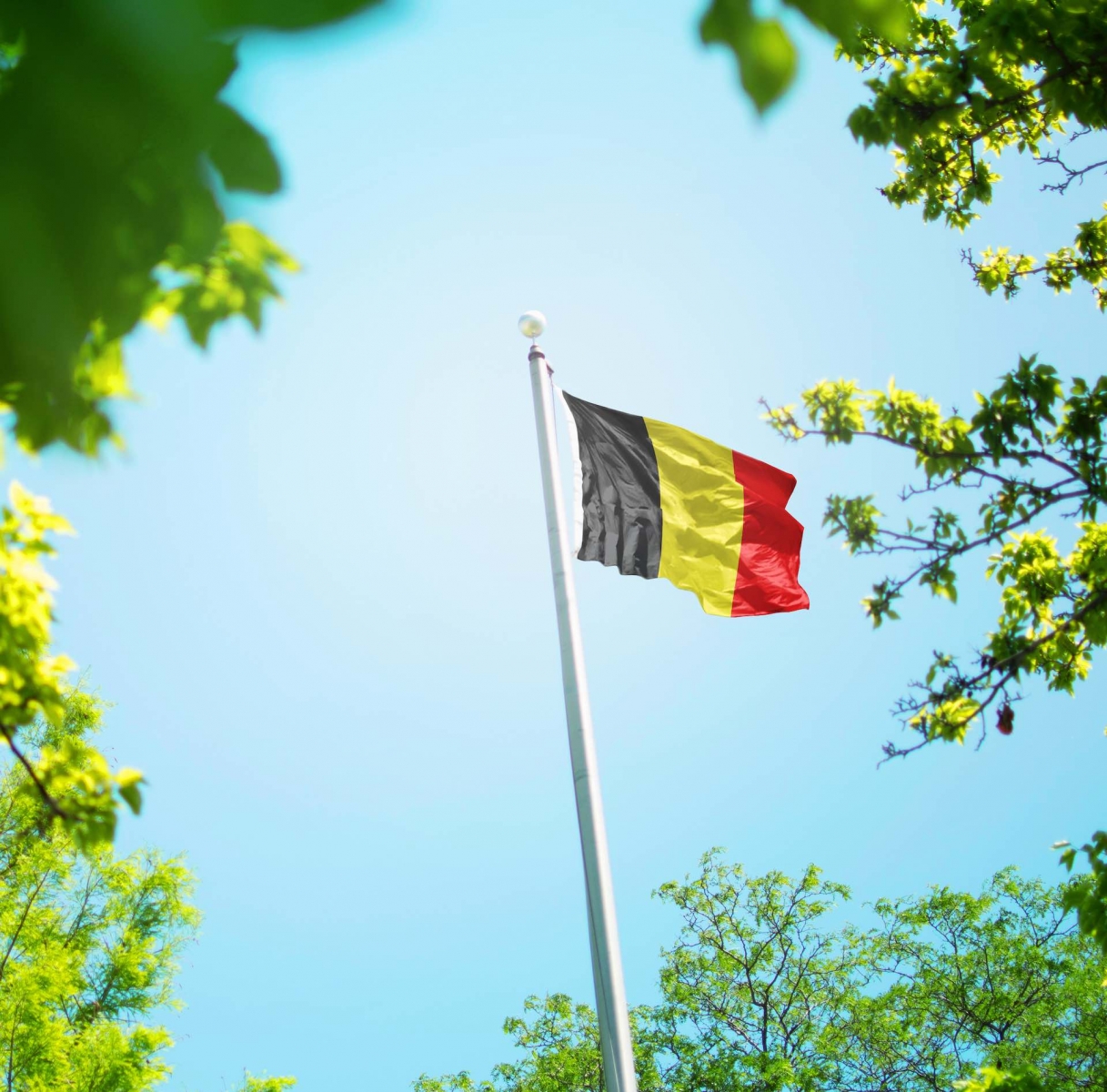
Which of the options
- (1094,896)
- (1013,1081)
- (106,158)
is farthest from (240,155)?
(1013,1081)

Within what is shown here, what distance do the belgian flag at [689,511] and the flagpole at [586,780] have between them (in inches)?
20.0

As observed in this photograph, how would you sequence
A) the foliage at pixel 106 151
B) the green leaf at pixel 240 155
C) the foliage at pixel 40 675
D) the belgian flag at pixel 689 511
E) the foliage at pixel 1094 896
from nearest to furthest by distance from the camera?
the foliage at pixel 106 151 < the green leaf at pixel 240 155 < the foliage at pixel 40 675 < the foliage at pixel 1094 896 < the belgian flag at pixel 689 511

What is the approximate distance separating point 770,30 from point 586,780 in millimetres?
5859

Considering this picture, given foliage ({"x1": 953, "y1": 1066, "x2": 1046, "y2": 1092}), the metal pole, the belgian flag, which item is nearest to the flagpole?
the metal pole

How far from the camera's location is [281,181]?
1.57m

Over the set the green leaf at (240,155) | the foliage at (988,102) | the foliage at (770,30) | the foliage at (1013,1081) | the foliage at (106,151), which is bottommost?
the foliage at (106,151)

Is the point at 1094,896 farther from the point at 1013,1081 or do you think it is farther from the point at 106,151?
the point at 106,151

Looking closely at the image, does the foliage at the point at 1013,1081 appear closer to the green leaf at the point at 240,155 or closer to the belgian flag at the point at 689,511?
the belgian flag at the point at 689,511

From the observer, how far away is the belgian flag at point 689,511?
9117 millimetres

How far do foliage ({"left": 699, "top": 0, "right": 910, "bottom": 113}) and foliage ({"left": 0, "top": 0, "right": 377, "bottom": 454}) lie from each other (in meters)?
0.64

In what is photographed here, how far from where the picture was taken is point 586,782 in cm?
682

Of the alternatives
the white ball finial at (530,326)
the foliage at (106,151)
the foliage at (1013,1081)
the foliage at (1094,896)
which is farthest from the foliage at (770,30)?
the white ball finial at (530,326)

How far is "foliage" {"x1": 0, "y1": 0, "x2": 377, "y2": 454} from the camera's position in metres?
1.09

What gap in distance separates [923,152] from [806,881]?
16435mm
